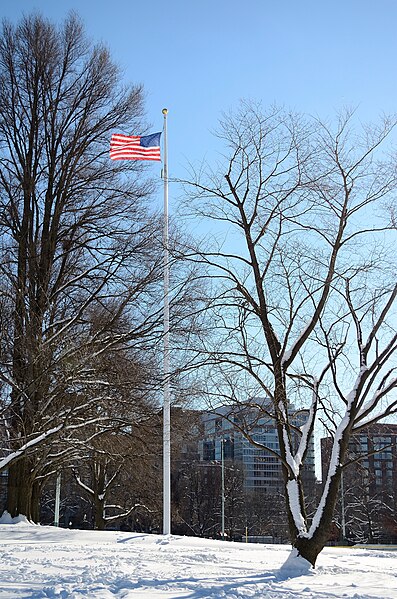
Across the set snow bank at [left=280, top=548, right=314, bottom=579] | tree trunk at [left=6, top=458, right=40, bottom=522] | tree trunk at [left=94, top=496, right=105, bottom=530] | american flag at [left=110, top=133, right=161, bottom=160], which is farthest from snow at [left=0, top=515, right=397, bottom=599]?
tree trunk at [left=94, top=496, right=105, bottom=530]

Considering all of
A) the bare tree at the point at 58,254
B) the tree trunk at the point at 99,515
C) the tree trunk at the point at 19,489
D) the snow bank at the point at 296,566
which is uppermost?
the bare tree at the point at 58,254

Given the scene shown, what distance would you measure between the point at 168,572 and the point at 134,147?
43.3 ft

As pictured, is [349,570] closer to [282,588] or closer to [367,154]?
[282,588]

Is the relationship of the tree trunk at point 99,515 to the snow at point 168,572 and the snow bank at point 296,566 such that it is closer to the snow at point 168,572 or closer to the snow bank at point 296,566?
the snow at point 168,572

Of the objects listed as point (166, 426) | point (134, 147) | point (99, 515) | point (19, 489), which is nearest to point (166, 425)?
point (166, 426)

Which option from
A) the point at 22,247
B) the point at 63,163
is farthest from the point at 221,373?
the point at 63,163

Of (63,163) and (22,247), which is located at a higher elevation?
(63,163)

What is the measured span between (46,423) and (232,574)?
7428 mm

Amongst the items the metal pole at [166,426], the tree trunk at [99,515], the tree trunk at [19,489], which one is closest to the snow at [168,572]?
the tree trunk at [19,489]

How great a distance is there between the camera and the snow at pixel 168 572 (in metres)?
8.84

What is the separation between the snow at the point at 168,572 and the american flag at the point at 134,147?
1072 centimetres

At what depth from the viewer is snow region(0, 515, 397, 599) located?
8.84m

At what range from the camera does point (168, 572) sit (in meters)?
10.7

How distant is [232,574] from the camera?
35.4 ft
